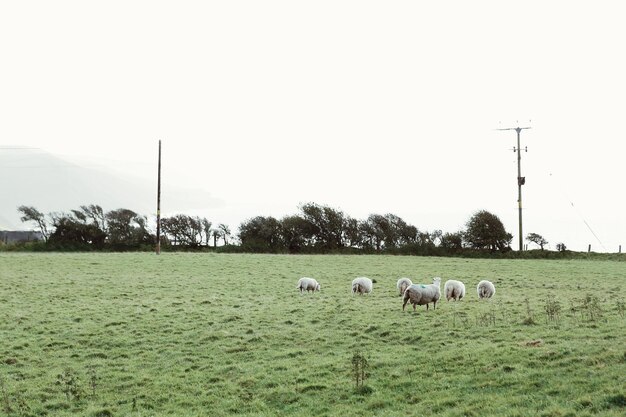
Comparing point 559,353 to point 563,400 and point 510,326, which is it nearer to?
point 563,400

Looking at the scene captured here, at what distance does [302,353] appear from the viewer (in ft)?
52.5

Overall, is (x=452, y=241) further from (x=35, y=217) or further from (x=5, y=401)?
(x=5, y=401)

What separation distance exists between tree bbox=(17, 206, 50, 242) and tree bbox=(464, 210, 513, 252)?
49316 millimetres

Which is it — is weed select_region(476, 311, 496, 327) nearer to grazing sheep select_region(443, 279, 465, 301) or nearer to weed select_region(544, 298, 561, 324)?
weed select_region(544, 298, 561, 324)

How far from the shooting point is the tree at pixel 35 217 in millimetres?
68750

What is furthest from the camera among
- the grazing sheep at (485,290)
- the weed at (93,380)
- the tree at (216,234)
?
the tree at (216,234)

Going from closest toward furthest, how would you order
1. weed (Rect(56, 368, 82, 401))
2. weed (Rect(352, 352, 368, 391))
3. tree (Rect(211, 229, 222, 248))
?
1. weed (Rect(352, 352, 368, 391))
2. weed (Rect(56, 368, 82, 401))
3. tree (Rect(211, 229, 222, 248))

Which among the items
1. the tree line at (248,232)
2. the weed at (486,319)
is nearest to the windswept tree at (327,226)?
the tree line at (248,232)

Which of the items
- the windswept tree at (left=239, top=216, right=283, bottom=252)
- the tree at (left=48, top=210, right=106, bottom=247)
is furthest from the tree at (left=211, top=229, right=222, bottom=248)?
the tree at (left=48, top=210, right=106, bottom=247)

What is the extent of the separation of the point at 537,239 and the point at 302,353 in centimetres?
5073

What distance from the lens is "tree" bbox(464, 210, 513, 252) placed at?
63.0 meters

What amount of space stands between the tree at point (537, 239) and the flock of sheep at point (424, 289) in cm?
3724

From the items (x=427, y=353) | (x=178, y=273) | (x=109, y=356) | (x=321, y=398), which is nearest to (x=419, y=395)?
(x=321, y=398)

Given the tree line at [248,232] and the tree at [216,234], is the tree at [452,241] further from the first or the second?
the tree at [216,234]
